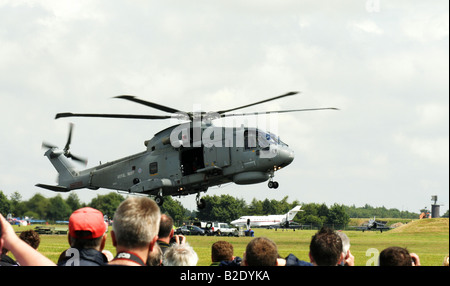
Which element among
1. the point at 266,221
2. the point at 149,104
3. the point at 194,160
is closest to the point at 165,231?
the point at 149,104

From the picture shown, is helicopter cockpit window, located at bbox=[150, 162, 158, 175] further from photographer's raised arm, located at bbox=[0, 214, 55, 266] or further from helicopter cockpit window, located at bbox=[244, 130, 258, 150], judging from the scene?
photographer's raised arm, located at bbox=[0, 214, 55, 266]

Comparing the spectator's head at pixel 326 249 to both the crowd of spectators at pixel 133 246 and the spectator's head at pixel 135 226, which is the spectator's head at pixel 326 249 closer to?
the crowd of spectators at pixel 133 246

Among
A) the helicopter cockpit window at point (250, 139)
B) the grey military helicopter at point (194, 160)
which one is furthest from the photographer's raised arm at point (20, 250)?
the helicopter cockpit window at point (250, 139)

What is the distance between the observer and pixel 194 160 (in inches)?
1118

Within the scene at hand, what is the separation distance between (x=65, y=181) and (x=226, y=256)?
1110 inches

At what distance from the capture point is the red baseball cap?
4.62m

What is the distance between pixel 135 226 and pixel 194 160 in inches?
959

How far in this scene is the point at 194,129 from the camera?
27344 mm

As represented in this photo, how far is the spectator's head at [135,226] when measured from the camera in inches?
160

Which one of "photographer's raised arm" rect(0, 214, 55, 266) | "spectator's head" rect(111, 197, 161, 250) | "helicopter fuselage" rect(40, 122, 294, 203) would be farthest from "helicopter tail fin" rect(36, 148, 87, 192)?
"photographer's raised arm" rect(0, 214, 55, 266)

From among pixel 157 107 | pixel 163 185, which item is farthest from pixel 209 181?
pixel 157 107

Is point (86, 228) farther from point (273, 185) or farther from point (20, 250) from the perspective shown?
point (273, 185)

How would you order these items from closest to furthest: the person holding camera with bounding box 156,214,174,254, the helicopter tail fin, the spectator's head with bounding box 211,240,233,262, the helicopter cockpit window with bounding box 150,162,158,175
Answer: the person holding camera with bounding box 156,214,174,254
the spectator's head with bounding box 211,240,233,262
the helicopter cockpit window with bounding box 150,162,158,175
the helicopter tail fin
